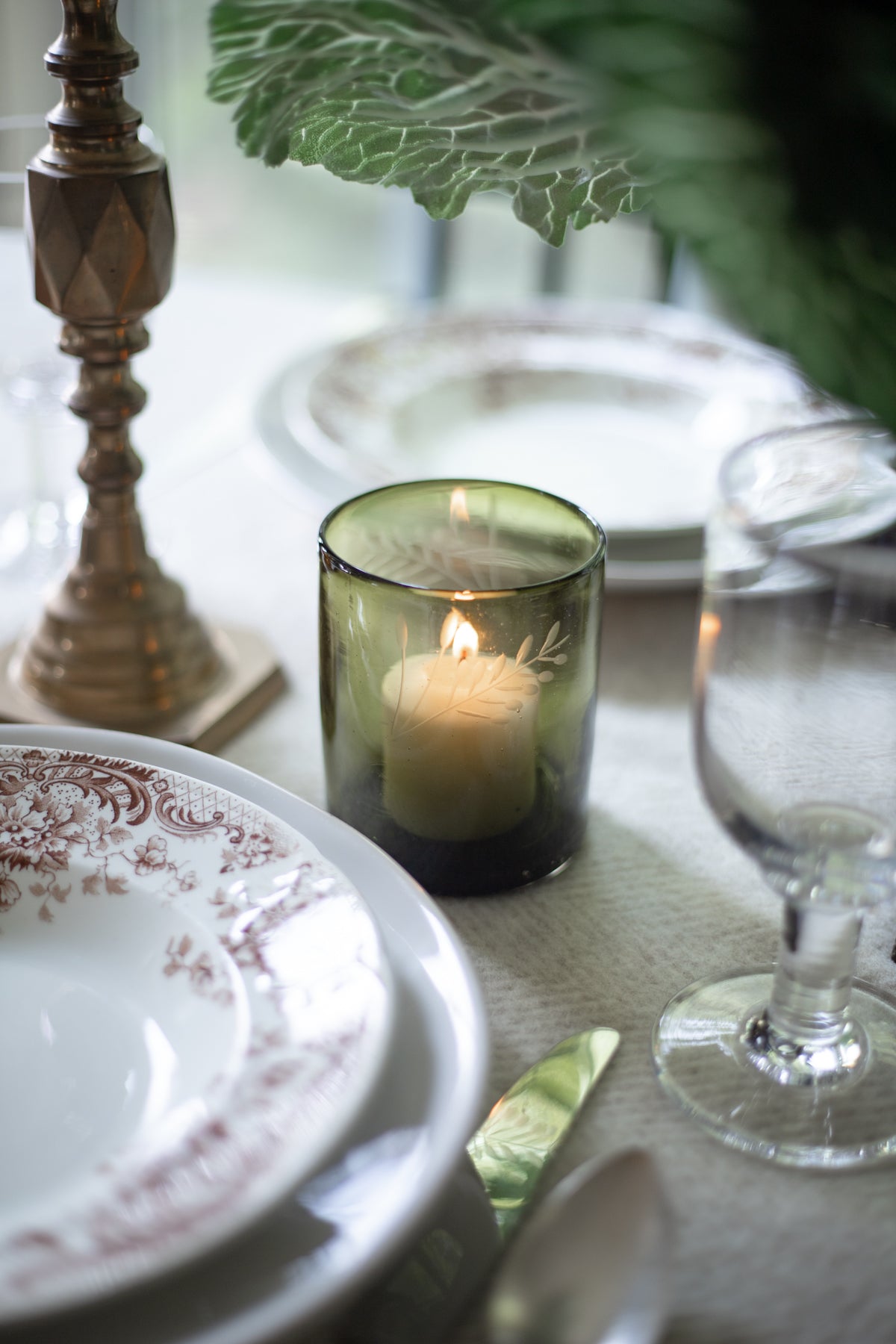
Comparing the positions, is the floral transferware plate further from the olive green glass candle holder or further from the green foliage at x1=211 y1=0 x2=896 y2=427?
the green foliage at x1=211 y1=0 x2=896 y2=427

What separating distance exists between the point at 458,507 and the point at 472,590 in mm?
58

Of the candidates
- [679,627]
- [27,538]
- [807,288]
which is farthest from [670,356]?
[807,288]

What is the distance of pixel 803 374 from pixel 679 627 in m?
0.32

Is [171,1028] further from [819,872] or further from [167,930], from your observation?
[819,872]

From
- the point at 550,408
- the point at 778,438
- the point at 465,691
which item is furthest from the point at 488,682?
the point at 550,408

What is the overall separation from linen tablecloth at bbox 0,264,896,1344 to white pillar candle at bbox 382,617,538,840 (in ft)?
0.12

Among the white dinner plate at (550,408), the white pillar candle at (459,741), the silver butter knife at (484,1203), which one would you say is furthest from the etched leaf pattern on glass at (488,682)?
the white dinner plate at (550,408)

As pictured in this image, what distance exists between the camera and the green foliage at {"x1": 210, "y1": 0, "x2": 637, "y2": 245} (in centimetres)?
33

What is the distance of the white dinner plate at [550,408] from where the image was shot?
2.15 feet

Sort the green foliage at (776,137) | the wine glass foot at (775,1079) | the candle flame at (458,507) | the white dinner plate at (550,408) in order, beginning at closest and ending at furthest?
the green foliage at (776,137) → the wine glass foot at (775,1079) → the candle flame at (458,507) → the white dinner plate at (550,408)

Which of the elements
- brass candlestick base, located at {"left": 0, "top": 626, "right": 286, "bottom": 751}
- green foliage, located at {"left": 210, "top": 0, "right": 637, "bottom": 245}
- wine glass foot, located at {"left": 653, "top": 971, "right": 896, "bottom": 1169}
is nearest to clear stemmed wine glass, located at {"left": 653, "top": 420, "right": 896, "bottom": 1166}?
wine glass foot, located at {"left": 653, "top": 971, "right": 896, "bottom": 1169}

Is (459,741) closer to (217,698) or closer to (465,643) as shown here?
(465,643)

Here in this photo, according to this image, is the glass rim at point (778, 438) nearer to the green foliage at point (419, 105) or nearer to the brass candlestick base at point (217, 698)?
the green foliage at point (419, 105)

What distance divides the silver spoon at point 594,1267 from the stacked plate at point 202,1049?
1.0 inches
